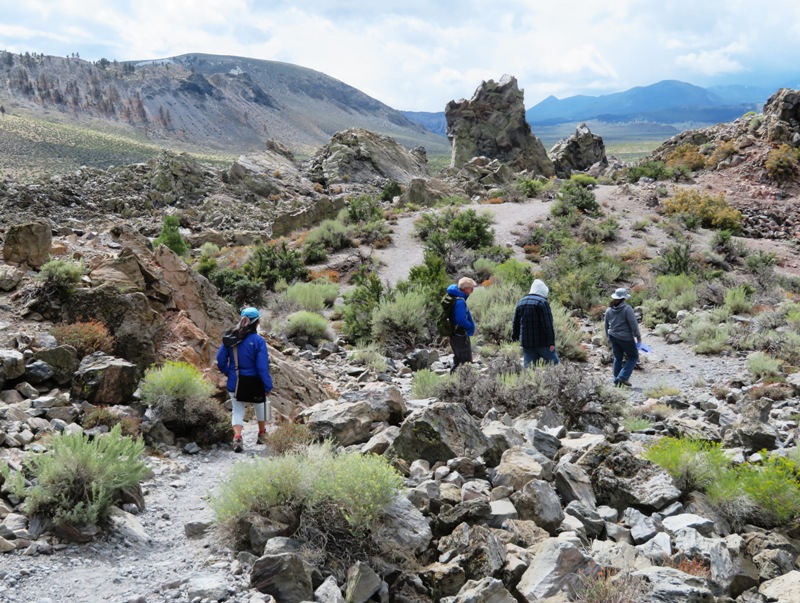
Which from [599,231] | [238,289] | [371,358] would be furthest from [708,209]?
[371,358]

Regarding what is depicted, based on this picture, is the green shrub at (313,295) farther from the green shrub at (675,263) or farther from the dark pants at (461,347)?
the green shrub at (675,263)

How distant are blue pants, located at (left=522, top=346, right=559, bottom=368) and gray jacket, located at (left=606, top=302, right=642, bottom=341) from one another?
1997mm

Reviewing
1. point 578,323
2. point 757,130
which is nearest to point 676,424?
point 578,323

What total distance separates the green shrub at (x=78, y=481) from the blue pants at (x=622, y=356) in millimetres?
8344

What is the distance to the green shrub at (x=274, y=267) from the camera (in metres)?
18.9

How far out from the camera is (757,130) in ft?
111

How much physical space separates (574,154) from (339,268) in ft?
113

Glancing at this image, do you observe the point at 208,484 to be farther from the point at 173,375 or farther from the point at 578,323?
the point at 578,323

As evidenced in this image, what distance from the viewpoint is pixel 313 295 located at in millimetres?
16234

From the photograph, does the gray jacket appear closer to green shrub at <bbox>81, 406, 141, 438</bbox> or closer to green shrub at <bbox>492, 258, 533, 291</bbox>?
green shrub at <bbox>492, 258, 533, 291</bbox>

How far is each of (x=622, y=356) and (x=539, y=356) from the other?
2593mm

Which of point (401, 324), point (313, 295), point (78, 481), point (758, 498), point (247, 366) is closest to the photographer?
point (78, 481)

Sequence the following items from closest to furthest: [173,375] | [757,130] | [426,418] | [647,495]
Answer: [647,495] < [426,418] < [173,375] < [757,130]

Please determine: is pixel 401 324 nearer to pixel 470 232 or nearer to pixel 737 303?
pixel 737 303
